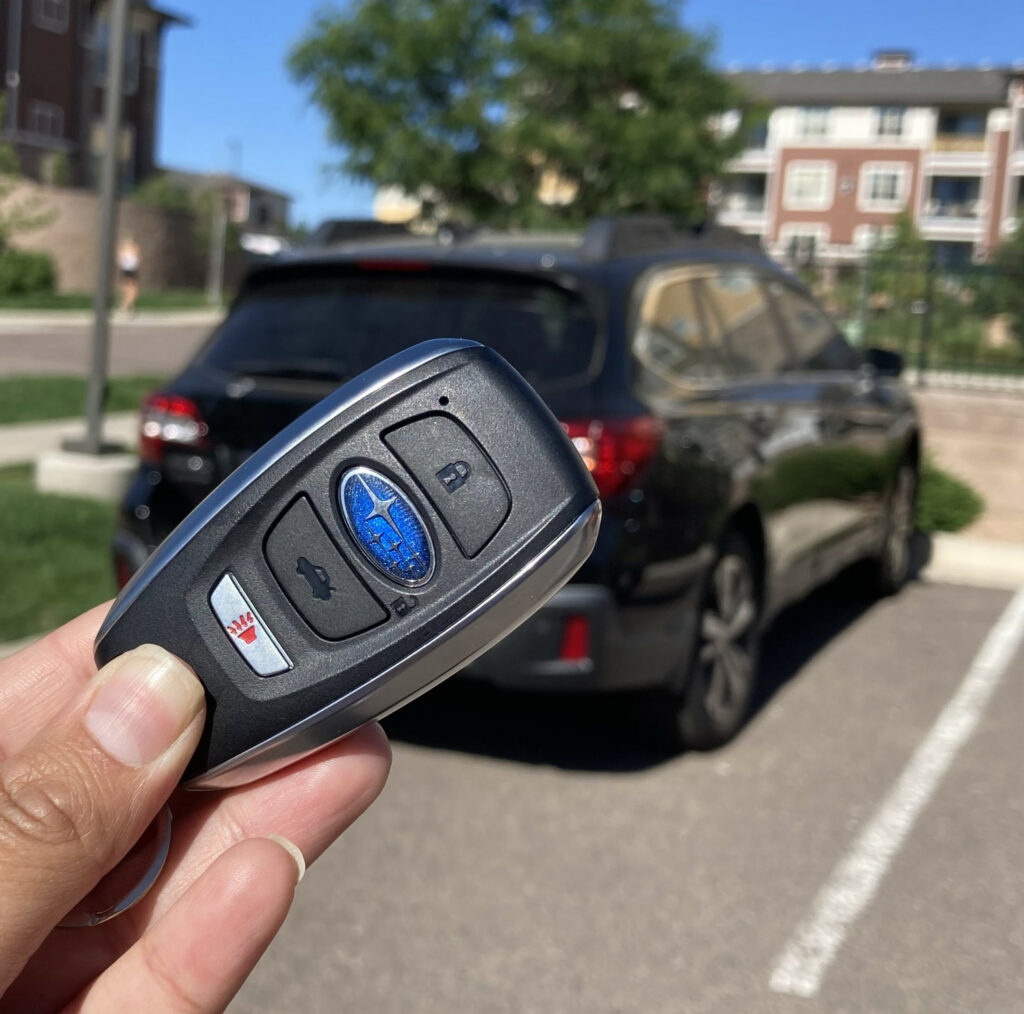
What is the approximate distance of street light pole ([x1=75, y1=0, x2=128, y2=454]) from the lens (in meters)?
8.27

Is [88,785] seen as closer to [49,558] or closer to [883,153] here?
[49,558]

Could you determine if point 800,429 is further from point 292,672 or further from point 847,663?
point 292,672

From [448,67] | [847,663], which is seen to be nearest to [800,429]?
[847,663]

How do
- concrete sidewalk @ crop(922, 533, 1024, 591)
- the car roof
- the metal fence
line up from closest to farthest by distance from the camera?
the car roof < concrete sidewalk @ crop(922, 533, 1024, 591) < the metal fence

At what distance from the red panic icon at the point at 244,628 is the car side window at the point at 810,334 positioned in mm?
4484

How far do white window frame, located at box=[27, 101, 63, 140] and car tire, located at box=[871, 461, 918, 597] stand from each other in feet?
144

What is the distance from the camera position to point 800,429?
5.17m

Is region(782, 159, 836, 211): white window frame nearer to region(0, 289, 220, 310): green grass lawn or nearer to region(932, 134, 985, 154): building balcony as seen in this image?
region(932, 134, 985, 154): building balcony

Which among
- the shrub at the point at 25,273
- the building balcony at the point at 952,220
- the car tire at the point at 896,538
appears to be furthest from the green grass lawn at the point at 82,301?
the building balcony at the point at 952,220

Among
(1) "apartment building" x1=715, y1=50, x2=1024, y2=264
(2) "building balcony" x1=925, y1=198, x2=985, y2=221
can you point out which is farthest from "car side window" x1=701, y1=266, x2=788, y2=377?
(2) "building balcony" x1=925, y1=198, x2=985, y2=221

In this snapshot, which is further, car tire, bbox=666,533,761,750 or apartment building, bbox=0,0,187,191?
apartment building, bbox=0,0,187,191

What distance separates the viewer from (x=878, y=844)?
4.01 meters

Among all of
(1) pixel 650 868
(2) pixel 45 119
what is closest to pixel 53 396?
(1) pixel 650 868

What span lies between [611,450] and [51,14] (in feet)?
153
